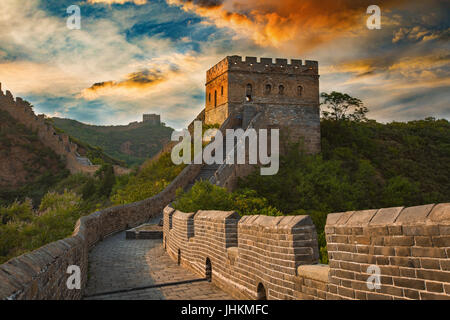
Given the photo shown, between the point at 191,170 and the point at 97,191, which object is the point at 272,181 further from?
the point at 97,191

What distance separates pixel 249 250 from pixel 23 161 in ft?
171

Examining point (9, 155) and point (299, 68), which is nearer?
point (299, 68)

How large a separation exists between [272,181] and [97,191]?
17060mm

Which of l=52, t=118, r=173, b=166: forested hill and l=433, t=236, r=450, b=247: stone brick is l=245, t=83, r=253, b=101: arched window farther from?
l=52, t=118, r=173, b=166: forested hill

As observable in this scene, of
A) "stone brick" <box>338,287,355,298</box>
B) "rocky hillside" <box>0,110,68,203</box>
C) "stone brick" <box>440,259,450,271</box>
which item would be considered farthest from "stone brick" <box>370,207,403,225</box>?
"rocky hillside" <box>0,110,68,203</box>

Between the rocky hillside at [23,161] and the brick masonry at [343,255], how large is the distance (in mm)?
44247

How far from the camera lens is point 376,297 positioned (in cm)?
345

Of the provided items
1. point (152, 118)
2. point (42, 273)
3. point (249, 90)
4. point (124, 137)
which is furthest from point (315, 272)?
point (152, 118)

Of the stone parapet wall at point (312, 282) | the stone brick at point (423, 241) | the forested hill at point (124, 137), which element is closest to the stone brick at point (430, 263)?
the stone brick at point (423, 241)

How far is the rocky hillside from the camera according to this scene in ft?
154

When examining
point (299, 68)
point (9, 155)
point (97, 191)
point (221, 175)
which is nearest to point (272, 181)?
point (221, 175)

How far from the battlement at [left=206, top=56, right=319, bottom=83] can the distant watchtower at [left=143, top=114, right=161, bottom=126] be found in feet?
272

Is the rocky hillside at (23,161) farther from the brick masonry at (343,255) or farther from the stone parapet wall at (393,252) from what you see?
the stone parapet wall at (393,252)

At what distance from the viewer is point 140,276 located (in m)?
8.58
